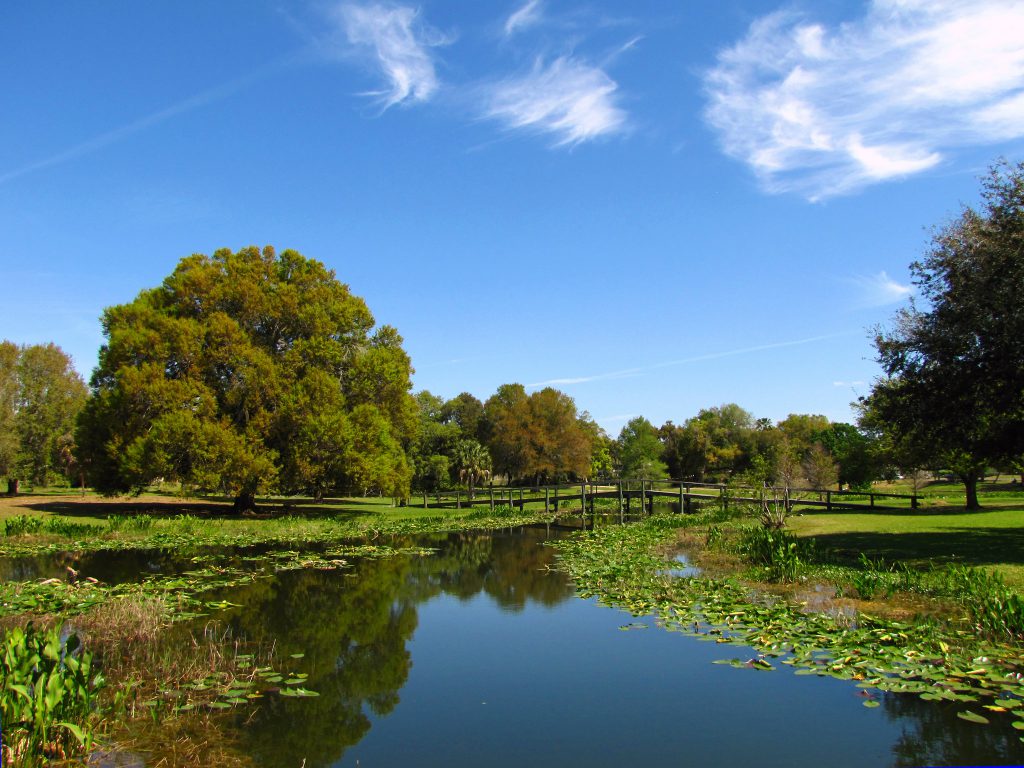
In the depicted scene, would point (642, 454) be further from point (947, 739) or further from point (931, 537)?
point (947, 739)

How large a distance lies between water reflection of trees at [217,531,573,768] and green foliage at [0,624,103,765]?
70.5 inches

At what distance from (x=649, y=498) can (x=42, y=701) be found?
47773 mm

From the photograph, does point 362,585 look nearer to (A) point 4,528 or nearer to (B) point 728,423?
(A) point 4,528

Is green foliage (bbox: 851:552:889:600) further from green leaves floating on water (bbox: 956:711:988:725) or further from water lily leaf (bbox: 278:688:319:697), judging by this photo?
water lily leaf (bbox: 278:688:319:697)

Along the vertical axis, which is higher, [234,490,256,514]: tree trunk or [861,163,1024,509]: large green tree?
[861,163,1024,509]: large green tree

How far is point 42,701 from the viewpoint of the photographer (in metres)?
6.69

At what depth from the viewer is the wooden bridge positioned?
37.4 m

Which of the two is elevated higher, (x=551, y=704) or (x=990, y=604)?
(x=990, y=604)

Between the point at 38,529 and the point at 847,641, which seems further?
the point at 38,529

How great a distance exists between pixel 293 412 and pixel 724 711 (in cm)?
3035

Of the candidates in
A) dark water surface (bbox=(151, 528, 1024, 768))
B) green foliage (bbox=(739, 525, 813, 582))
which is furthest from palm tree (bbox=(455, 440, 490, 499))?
dark water surface (bbox=(151, 528, 1024, 768))

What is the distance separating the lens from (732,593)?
50.5 feet

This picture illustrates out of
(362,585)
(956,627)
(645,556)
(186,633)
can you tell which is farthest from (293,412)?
(956,627)

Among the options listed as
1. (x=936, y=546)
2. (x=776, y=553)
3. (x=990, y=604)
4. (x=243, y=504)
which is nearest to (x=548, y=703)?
(x=990, y=604)
